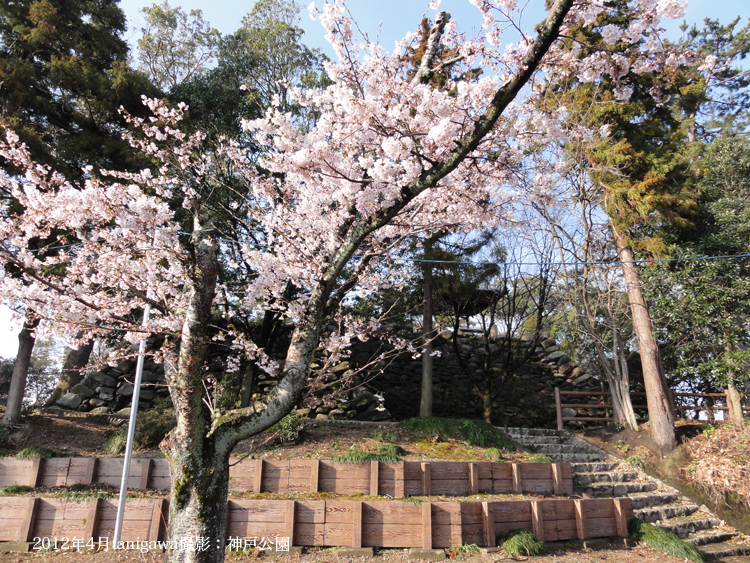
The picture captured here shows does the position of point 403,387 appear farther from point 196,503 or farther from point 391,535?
point 196,503

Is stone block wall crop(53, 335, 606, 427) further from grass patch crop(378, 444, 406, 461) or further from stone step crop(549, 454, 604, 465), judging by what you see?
grass patch crop(378, 444, 406, 461)

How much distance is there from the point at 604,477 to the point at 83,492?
752 cm

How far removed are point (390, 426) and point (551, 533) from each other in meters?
3.29

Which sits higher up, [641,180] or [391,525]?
[641,180]

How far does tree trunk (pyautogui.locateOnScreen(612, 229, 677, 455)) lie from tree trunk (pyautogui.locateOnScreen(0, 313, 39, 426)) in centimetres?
1128

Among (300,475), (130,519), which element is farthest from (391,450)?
(130,519)

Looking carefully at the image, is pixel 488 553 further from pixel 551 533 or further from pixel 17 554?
pixel 17 554

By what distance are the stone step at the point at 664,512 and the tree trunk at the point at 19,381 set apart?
10.3 metres

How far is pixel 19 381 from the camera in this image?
26.2 ft

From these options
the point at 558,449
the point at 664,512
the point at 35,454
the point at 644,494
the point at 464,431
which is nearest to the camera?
the point at 35,454

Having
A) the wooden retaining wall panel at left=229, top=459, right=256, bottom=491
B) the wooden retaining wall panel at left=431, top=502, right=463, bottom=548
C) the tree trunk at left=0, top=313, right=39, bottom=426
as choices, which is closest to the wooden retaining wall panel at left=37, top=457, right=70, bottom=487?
the wooden retaining wall panel at left=229, top=459, right=256, bottom=491

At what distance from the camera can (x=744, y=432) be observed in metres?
7.30

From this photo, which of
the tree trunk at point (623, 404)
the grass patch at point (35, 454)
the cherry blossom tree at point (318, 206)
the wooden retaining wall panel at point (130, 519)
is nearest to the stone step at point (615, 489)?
the tree trunk at point (623, 404)

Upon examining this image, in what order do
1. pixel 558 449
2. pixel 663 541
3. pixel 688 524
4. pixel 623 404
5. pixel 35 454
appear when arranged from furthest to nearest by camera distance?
pixel 623 404
pixel 558 449
pixel 688 524
pixel 35 454
pixel 663 541
